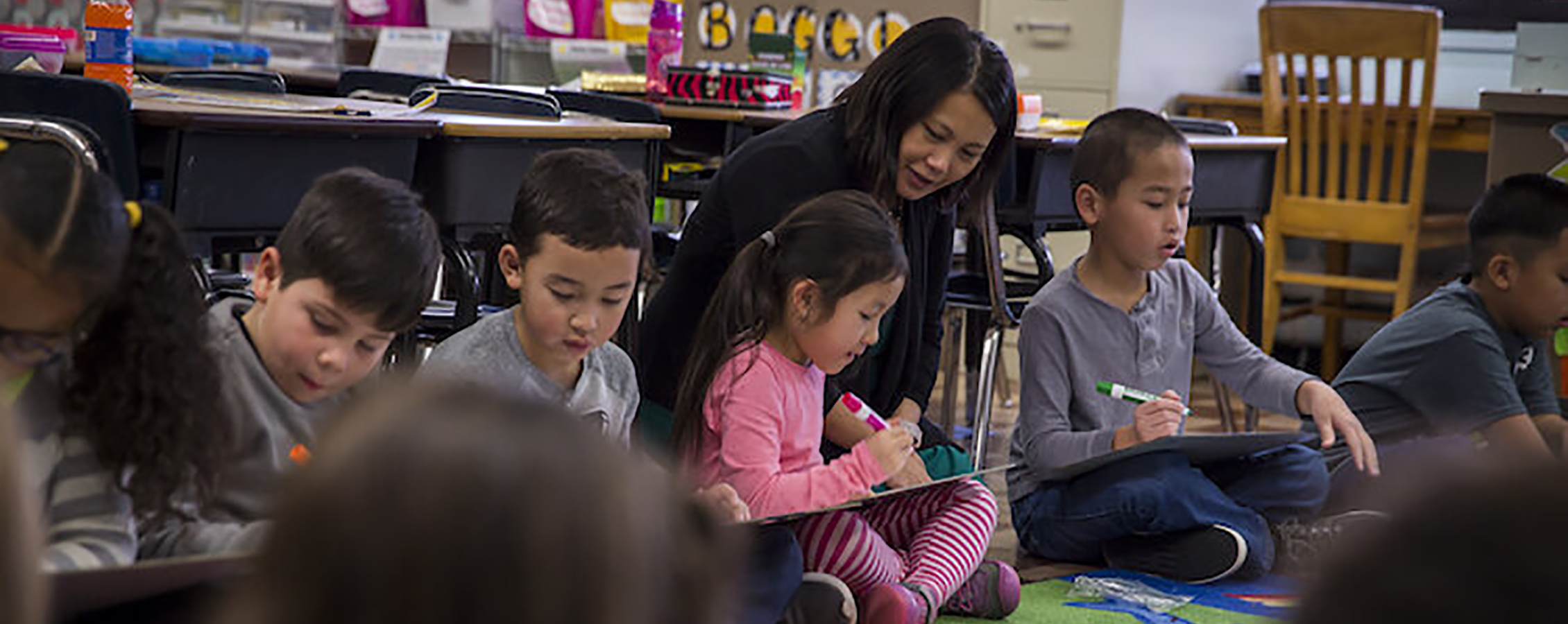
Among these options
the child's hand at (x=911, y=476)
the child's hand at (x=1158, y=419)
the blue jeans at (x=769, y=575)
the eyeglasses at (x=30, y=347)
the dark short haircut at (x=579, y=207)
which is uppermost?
the dark short haircut at (x=579, y=207)

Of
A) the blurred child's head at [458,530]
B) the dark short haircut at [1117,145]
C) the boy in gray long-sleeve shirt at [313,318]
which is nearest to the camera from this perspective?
the blurred child's head at [458,530]

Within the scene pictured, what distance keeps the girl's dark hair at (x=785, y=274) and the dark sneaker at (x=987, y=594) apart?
14.7 inches

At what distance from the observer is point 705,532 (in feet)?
1.84

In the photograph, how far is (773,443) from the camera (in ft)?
5.96

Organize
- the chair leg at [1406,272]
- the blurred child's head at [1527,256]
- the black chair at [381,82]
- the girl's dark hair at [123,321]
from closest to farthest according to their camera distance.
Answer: the girl's dark hair at [123,321]
the blurred child's head at [1527,256]
the black chair at [381,82]
the chair leg at [1406,272]

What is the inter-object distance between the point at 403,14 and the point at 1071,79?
2298mm

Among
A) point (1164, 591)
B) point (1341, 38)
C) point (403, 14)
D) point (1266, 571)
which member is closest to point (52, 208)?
point (1164, 591)

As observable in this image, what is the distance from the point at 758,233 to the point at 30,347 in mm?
997

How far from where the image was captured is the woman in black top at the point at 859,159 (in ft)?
6.62

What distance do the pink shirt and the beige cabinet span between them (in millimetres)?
2619

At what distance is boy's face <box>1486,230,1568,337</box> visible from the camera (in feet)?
7.90

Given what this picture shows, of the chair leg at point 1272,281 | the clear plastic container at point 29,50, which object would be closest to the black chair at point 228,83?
the clear plastic container at point 29,50

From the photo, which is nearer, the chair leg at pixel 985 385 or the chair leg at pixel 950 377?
the chair leg at pixel 985 385

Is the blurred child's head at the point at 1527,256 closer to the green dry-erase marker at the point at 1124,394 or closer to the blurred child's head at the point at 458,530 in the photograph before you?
the green dry-erase marker at the point at 1124,394
